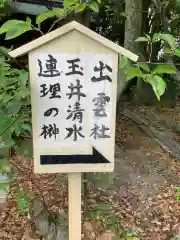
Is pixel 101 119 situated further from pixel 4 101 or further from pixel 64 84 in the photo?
pixel 4 101

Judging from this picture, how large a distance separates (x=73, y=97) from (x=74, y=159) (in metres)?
0.37

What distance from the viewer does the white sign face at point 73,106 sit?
1877 mm

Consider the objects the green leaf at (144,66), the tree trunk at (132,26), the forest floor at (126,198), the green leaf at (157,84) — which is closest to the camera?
the green leaf at (157,84)

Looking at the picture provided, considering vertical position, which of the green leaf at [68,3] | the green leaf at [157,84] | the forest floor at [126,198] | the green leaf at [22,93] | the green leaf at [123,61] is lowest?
the forest floor at [126,198]

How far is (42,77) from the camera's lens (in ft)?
6.18

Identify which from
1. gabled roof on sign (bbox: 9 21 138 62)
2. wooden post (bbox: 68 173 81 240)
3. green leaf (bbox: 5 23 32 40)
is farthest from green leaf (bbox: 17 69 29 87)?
wooden post (bbox: 68 173 81 240)

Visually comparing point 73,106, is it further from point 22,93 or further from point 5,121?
point 5,121

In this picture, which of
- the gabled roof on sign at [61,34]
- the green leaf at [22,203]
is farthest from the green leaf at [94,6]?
the green leaf at [22,203]

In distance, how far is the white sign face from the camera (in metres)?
1.88

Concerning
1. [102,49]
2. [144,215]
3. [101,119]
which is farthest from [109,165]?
[144,215]

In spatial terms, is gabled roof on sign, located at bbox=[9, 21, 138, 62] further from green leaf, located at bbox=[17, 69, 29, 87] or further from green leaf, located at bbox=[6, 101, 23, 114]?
green leaf, located at bbox=[6, 101, 23, 114]

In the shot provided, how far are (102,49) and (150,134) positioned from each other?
14.2 feet

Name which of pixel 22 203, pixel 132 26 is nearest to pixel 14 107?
pixel 22 203

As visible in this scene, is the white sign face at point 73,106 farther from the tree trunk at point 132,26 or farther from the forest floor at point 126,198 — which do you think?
the tree trunk at point 132,26
